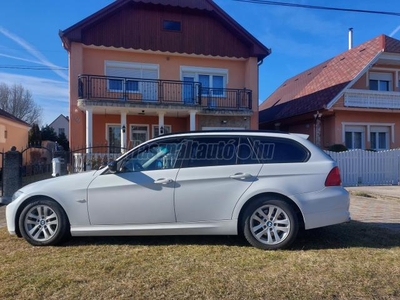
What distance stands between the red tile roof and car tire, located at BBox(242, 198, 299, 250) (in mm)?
13072

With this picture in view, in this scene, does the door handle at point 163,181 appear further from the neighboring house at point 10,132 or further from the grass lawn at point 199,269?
the neighboring house at point 10,132

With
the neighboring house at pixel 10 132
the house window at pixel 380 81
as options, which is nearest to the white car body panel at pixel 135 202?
the house window at pixel 380 81

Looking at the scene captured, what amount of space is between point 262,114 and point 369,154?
1177 centimetres

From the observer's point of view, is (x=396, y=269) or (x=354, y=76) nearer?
(x=396, y=269)

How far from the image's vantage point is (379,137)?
→ 721 inches

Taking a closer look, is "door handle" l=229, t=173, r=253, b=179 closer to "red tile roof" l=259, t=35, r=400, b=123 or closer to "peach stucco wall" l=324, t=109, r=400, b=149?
"red tile roof" l=259, t=35, r=400, b=123

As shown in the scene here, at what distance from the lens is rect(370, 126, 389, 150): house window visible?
18.2 meters

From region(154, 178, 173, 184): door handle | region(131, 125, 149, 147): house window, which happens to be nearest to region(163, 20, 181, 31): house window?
region(131, 125, 149, 147): house window

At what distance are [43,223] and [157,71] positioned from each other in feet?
40.2

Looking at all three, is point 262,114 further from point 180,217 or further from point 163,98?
point 180,217

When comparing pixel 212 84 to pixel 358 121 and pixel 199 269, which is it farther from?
pixel 199 269

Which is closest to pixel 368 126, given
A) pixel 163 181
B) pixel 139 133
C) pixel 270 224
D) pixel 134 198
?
pixel 139 133

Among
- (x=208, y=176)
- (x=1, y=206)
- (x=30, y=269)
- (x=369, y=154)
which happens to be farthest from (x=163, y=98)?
(x=30, y=269)

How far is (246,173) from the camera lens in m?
4.67
